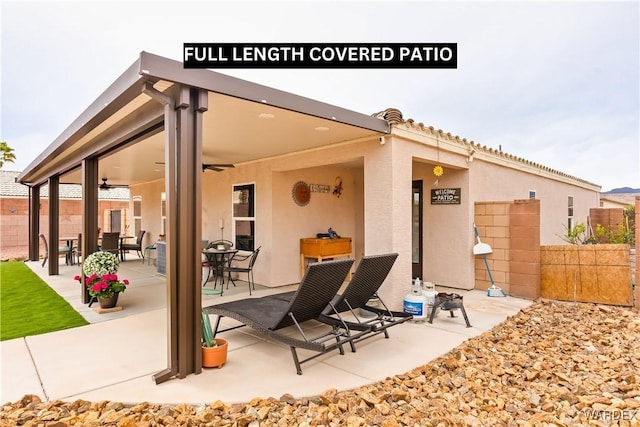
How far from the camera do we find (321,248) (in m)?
7.75

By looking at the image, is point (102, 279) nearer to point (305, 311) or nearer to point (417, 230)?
point (305, 311)

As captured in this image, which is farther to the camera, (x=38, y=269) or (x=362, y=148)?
(x=38, y=269)

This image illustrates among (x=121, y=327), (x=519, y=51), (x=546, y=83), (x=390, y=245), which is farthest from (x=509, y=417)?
(x=546, y=83)

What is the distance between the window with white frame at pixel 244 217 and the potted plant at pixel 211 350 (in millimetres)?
4451

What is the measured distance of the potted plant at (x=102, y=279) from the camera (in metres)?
5.62

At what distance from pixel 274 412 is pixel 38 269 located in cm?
1099

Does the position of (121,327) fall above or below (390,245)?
below

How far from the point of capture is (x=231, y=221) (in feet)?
28.5

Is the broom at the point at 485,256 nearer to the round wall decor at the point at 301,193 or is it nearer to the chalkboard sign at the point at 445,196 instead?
the chalkboard sign at the point at 445,196

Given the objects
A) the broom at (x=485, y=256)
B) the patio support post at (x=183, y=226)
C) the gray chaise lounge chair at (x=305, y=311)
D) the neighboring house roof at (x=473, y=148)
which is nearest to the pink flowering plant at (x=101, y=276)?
the gray chaise lounge chair at (x=305, y=311)

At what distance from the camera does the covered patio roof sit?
3.34m

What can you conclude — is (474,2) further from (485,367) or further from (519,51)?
(485,367)

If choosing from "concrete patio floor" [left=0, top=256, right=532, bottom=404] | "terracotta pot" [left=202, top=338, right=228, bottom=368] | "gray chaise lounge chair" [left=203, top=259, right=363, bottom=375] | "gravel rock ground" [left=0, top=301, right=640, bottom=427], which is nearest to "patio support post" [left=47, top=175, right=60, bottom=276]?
"concrete patio floor" [left=0, top=256, right=532, bottom=404]

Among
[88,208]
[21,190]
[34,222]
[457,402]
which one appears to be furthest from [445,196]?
[21,190]
